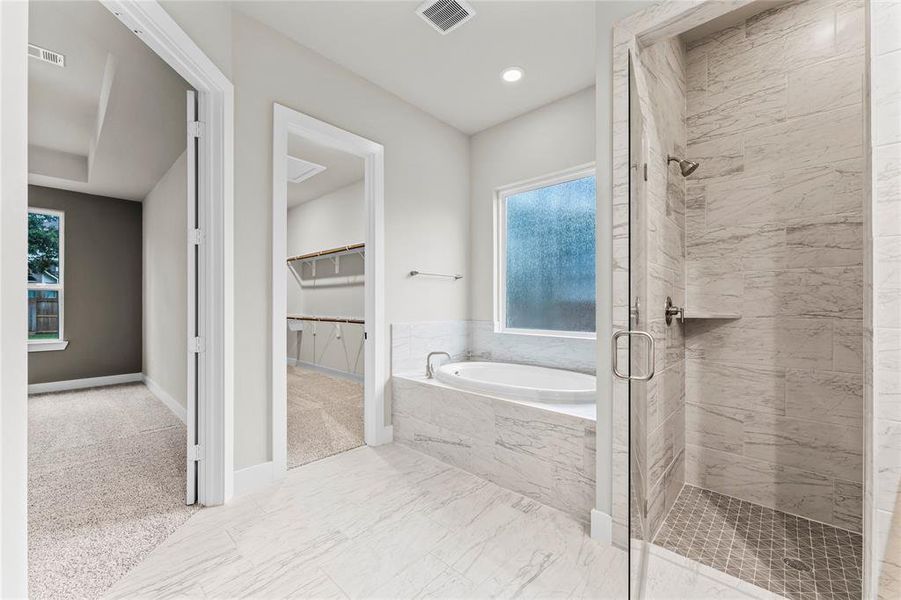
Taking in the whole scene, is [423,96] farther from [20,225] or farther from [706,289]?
[20,225]

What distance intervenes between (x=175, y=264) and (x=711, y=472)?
442cm

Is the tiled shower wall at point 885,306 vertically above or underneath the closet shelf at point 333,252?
underneath

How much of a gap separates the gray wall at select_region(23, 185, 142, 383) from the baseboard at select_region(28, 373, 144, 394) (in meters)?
0.05

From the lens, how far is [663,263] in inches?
72.3

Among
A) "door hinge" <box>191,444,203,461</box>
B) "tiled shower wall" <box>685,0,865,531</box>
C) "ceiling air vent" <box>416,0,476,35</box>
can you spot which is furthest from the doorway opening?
"tiled shower wall" <box>685,0,865,531</box>

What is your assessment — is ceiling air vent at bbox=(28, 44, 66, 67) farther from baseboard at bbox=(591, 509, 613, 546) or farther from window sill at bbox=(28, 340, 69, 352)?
baseboard at bbox=(591, 509, 613, 546)

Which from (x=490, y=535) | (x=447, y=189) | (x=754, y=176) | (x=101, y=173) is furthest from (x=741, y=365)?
(x=101, y=173)

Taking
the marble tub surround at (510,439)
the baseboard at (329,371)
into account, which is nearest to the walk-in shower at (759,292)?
the marble tub surround at (510,439)

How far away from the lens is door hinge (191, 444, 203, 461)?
2.07 metres

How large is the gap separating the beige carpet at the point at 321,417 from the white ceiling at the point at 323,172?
2402 millimetres

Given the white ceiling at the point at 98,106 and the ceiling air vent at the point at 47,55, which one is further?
the ceiling air vent at the point at 47,55

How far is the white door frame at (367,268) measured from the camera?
233 centimetres

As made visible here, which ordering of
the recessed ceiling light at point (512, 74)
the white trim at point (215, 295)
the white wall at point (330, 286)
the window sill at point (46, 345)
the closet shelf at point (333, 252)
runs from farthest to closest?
the white wall at point (330, 286) < the closet shelf at point (333, 252) < the window sill at point (46, 345) < the recessed ceiling light at point (512, 74) < the white trim at point (215, 295)

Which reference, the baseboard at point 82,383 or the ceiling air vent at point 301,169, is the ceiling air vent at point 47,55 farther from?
the baseboard at point 82,383
